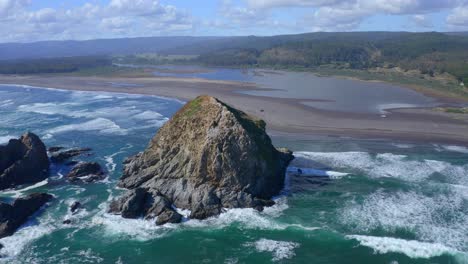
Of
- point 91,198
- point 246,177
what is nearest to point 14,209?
point 91,198

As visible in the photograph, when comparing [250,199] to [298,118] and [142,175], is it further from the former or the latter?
[298,118]

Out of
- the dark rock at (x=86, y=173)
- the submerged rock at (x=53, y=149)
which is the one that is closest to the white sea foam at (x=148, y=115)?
the submerged rock at (x=53, y=149)

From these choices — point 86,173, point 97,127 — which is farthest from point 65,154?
point 97,127

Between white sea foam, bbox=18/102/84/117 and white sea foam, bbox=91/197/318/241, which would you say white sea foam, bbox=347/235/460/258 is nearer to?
white sea foam, bbox=91/197/318/241

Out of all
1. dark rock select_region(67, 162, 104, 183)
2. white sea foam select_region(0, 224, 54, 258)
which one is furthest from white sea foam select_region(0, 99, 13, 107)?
white sea foam select_region(0, 224, 54, 258)

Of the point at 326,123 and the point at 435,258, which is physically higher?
the point at 326,123
